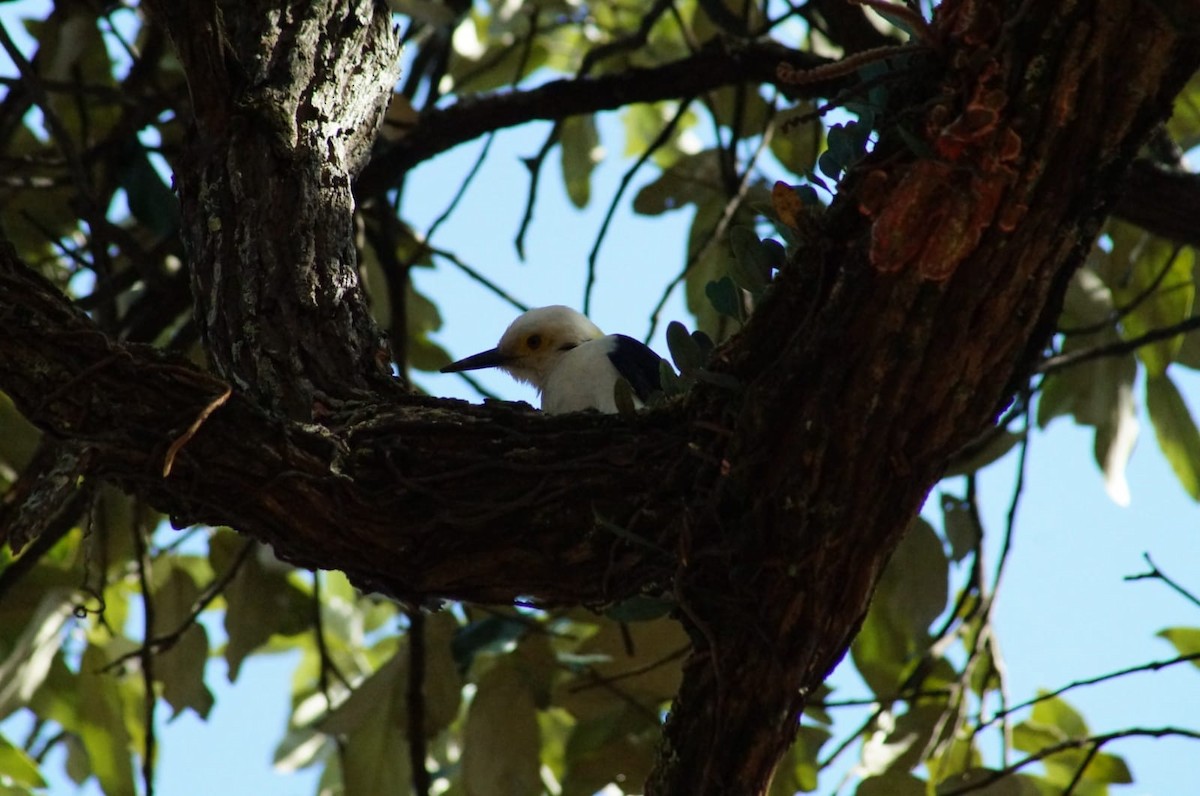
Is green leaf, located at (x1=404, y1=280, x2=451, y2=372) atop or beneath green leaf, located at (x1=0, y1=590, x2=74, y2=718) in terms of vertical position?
atop

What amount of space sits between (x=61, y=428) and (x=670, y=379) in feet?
3.40

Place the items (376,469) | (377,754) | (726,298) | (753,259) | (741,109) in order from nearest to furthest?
(376,469) → (753,259) → (726,298) → (377,754) → (741,109)

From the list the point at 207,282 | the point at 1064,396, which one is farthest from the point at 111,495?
the point at 1064,396

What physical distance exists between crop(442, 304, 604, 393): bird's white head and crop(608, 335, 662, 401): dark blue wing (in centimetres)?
50

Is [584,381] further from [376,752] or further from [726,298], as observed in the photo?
[726,298]

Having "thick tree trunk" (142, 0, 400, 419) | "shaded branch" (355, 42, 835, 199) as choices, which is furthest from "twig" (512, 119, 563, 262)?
"thick tree trunk" (142, 0, 400, 419)

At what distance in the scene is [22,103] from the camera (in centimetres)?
448

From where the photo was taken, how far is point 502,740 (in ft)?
11.8

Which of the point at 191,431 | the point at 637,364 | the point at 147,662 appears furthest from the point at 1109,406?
the point at 191,431

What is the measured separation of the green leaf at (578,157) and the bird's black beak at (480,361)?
1065 mm

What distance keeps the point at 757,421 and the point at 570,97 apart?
224 centimetres

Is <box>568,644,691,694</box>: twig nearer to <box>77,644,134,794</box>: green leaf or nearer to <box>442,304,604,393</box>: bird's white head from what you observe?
<box>442,304,604,393</box>: bird's white head

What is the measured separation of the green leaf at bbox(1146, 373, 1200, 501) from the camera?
3.94 m

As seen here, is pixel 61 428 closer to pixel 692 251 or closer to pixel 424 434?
pixel 424 434
